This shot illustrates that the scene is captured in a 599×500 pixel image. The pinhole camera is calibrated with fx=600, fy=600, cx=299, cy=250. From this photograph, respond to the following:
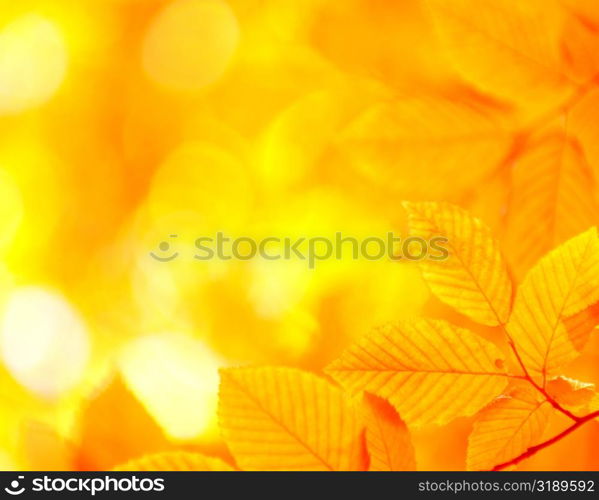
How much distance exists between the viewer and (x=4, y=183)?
1.73ft

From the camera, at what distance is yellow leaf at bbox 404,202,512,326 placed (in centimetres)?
26

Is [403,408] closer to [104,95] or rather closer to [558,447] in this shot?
[558,447]

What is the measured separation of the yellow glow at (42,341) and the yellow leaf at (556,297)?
1.26 feet

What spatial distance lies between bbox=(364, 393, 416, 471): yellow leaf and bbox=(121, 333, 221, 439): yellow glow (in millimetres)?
209

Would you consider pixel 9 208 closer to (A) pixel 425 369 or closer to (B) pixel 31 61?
(B) pixel 31 61

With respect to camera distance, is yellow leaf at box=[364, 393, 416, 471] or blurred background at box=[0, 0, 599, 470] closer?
yellow leaf at box=[364, 393, 416, 471]

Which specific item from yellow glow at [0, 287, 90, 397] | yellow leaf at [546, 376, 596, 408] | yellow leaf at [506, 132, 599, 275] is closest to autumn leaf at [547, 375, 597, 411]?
yellow leaf at [546, 376, 596, 408]

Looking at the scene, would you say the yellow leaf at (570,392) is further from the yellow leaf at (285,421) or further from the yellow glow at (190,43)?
A: the yellow glow at (190,43)

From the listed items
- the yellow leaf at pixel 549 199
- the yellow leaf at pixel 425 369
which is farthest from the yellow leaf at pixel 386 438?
the yellow leaf at pixel 549 199

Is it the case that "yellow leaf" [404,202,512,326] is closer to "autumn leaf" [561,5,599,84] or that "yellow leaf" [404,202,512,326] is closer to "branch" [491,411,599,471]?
"branch" [491,411,599,471]

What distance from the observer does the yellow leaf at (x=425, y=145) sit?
38 cm

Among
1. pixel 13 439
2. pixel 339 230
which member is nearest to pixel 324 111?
pixel 339 230

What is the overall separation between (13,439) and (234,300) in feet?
0.74
